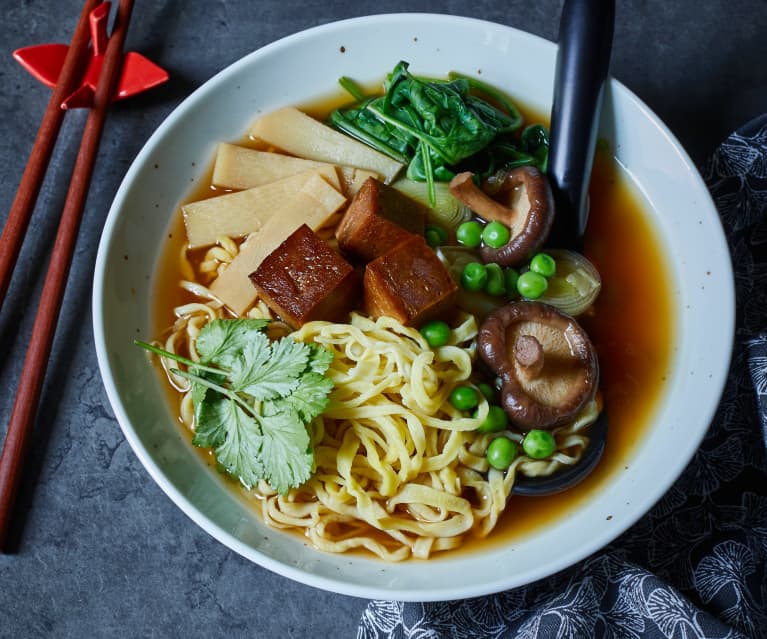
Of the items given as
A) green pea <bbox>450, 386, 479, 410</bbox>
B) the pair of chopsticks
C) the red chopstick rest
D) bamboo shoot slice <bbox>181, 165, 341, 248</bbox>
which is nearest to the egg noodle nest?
green pea <bbox>450, 386, 479, 410</bbox>

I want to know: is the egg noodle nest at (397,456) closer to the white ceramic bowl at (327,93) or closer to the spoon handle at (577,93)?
the white ceramic bowl at (327,93)

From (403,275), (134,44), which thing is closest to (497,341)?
(403,275)

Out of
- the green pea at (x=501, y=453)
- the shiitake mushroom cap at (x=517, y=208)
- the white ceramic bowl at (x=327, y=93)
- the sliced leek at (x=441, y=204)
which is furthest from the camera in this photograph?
the sliced leek at (x=441, y=204)

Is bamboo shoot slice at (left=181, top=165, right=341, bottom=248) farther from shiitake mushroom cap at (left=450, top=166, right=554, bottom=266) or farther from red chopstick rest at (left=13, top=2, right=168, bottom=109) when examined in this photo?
red chopstick rest at (left=13, top=2, right=168, bottom=109)

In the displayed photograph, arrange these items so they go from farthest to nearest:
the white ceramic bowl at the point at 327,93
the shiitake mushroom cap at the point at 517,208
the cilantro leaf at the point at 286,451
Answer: the shiitake mushroom cap at the point at 517,208 → the white ceramic bowl at the point at 327,93 → the cilantro leaf at the point at 286,451

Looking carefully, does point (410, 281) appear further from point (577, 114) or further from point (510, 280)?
point (577, 114)

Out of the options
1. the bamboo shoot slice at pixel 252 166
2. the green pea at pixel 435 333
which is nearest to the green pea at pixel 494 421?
the green pea at pixel 435 333

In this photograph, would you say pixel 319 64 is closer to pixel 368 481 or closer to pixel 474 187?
pixel 474 187
